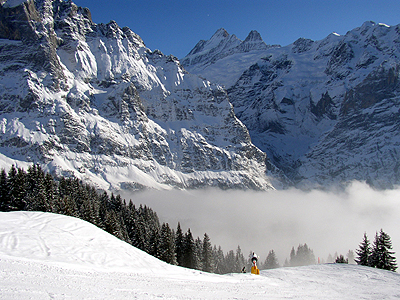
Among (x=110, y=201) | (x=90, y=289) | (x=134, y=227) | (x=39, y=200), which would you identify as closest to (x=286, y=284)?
(x=90, y=289)

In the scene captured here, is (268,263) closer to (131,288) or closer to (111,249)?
(111,249)

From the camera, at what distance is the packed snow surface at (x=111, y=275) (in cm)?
1938

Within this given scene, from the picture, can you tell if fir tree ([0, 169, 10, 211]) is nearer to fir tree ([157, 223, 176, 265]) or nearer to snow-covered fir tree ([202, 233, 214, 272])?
fir tree ([157, 223, 176, 265])

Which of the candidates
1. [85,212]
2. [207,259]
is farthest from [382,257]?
[85,212]

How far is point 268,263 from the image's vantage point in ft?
402

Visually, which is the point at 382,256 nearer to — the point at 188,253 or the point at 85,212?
the point at 188,253

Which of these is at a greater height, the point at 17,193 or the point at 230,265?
the point at 17,193

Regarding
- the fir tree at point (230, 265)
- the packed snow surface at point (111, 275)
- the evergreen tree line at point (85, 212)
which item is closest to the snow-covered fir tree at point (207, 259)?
the evergreen tree line at point (85, 212)

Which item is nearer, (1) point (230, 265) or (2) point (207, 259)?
(2) point (207, 259)

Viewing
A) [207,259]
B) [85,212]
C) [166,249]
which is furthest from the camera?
[207,259]

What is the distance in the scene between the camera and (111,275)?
23.6m

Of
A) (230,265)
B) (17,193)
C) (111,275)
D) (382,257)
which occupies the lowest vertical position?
(111,275)

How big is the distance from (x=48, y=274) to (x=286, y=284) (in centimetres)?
1613

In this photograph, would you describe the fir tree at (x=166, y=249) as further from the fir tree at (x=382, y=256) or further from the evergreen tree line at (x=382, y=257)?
the fir tree at (x=382, y=256)
